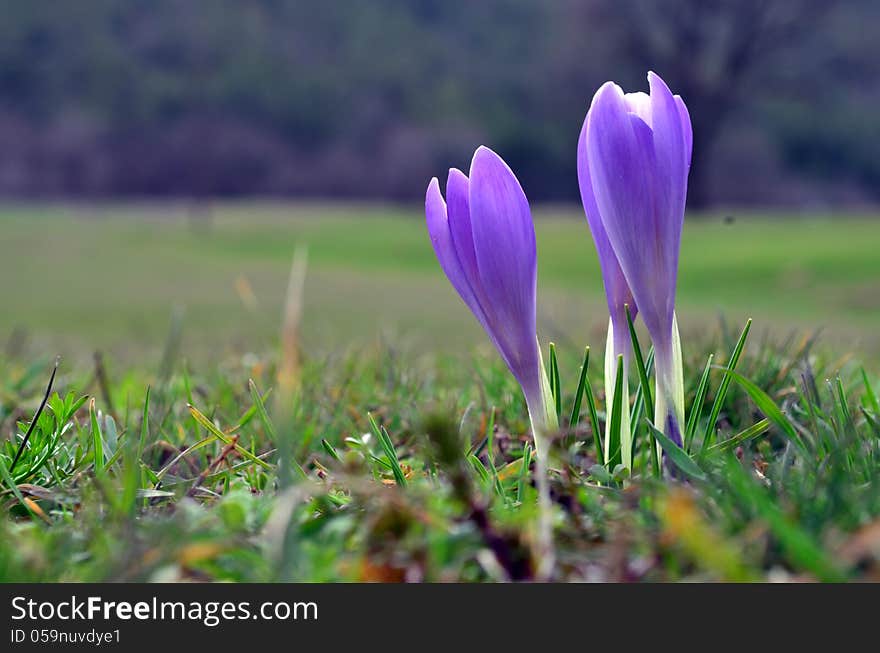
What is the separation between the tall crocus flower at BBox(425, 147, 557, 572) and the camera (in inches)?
43.6

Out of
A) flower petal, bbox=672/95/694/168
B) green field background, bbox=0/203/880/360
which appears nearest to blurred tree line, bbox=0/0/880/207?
green field background, bbox=0/203/880/360

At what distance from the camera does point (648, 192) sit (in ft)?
3.66

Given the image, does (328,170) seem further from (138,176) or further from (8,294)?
(8,294)

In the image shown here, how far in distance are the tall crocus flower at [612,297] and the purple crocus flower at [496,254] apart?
3.9 inches

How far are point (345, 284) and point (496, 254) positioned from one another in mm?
12504

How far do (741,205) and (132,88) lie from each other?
33248 millimetres

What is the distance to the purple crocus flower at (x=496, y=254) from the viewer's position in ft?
3.64

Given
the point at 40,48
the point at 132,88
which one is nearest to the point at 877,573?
the point at 132,88

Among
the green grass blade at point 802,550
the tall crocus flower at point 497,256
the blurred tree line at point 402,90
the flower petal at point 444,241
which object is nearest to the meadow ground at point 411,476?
the green grass blade at point 802,550

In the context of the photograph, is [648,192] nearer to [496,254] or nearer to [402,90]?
[496,254]

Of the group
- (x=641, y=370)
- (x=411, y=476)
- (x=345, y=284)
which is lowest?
(x=345, y=284)

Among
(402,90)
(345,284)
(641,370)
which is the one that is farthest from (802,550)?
(402,90)

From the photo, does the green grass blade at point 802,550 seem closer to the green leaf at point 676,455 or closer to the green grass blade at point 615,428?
the green leaf at point 676,455

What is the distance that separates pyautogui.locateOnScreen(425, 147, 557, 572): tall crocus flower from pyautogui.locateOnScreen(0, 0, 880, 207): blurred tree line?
32.5 m
